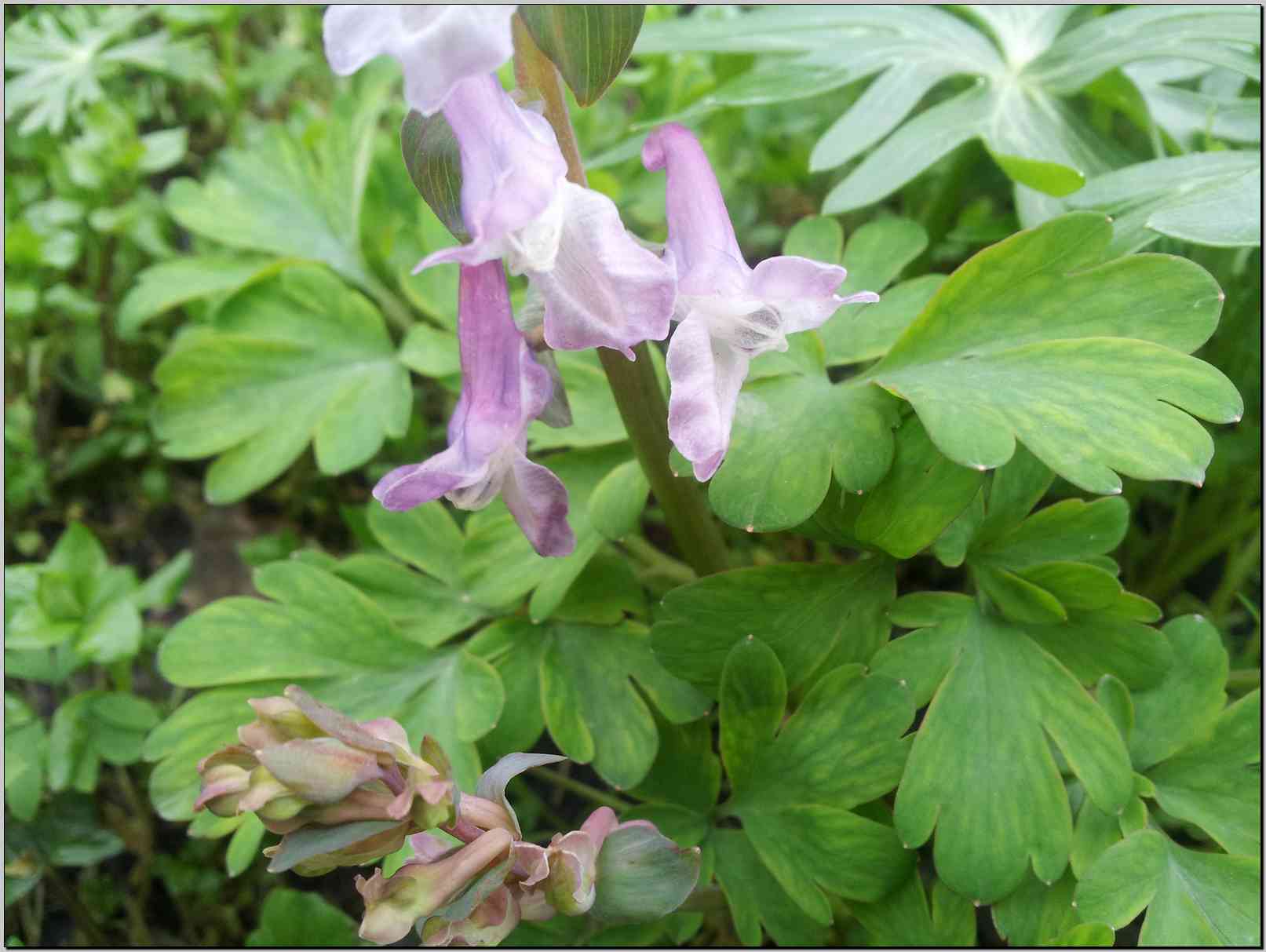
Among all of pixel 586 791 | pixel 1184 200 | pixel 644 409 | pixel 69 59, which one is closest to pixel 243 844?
pixel 586 791

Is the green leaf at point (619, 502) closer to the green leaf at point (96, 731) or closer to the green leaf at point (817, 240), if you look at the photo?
the green leaf at point (817, 240)

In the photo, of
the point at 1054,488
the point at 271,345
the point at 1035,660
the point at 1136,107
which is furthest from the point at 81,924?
the point at 1136,107

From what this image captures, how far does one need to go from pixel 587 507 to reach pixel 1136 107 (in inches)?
38.5

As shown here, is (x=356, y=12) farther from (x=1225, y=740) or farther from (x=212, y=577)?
(x=212, y=577)

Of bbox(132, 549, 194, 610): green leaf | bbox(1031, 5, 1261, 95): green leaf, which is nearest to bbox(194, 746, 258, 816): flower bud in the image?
bbox(132, 549, 194, 610): green leaf

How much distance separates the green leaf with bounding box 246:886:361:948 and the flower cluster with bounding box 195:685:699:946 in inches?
19.4

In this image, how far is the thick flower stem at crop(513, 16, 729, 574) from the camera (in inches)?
35.6

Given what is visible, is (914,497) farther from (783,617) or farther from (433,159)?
(433,159)

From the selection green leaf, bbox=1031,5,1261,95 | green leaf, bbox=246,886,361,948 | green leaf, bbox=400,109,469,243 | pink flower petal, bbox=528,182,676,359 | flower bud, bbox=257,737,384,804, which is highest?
green leaf, bbox=400,109,469,243

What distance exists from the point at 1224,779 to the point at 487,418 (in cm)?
90

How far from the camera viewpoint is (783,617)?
1.10 m

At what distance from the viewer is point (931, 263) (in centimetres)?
173

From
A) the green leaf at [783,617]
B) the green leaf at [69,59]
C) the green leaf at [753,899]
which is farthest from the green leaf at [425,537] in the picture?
the green leaf at [69,59]

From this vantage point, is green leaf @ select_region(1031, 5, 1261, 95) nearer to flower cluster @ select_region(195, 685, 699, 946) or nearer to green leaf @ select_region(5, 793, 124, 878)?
flower cluster @ select_region(195, 685, 699, 946)
